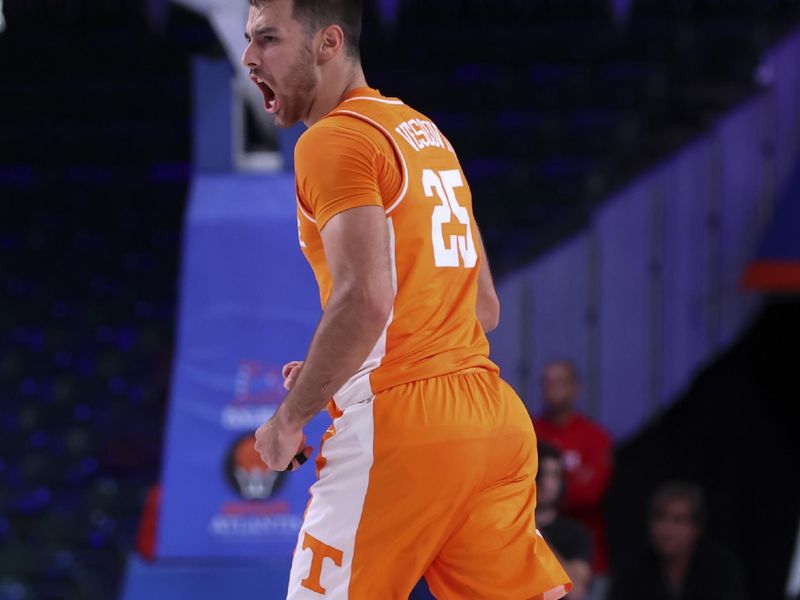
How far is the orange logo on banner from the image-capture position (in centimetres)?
236

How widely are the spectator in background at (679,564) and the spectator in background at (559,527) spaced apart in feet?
3.10

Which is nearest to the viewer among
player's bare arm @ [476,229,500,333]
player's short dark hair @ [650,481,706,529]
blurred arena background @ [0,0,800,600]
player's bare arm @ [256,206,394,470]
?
player's bare arm @ [256,206,394,470]

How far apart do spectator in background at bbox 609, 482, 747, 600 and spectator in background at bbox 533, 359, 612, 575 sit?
0.88m

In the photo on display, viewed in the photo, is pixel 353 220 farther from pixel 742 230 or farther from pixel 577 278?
pixel 742 230

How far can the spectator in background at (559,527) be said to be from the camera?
4.11 metres

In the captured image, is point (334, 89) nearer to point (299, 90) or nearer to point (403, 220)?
point (299, 90)

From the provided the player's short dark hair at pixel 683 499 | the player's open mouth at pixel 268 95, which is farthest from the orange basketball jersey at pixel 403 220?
the player's short dark hair at pixel 683 499

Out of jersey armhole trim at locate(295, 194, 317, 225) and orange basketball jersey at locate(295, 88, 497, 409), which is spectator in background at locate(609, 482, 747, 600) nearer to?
orange basketball jersey at locate(295, 88, 497, 409)

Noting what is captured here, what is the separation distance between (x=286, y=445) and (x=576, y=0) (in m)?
9.58

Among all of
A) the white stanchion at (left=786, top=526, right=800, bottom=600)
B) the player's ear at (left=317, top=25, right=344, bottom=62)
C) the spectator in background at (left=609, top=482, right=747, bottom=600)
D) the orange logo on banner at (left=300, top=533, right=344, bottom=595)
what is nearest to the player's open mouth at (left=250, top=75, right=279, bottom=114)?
the player's ear at (left=317, top=25, right=344, bottom=62)

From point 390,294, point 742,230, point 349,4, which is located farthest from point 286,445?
point 742,230

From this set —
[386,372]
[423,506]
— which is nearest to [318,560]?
[423,506]

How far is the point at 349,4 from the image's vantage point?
2.46 metres

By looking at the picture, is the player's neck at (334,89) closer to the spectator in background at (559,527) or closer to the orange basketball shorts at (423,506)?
the orange basketball shorts at (423,506)
